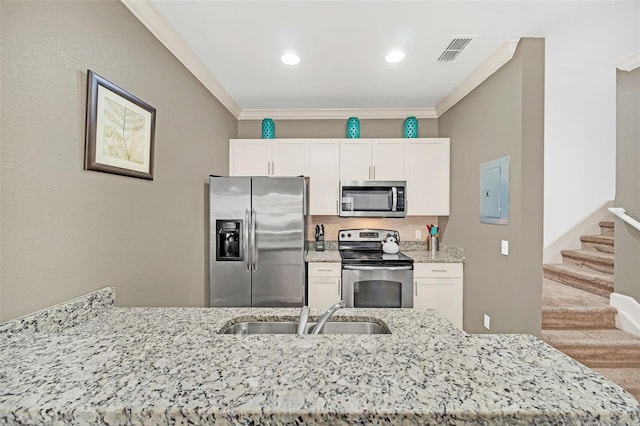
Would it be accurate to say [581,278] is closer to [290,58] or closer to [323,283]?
[323,283]

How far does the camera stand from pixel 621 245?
Result: 2891 millimetres

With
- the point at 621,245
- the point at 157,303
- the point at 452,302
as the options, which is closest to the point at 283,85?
the point at 157,303

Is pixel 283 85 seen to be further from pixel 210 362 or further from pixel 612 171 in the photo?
pixel 612 171

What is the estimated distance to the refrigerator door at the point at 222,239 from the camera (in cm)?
293

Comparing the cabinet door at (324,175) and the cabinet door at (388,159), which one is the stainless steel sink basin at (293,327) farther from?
the cabinet door at (388,159)

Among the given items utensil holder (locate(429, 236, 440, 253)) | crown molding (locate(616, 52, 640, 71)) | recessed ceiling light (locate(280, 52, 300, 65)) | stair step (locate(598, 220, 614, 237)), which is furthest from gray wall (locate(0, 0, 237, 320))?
stair step (locate(598, 220, 614, 237))

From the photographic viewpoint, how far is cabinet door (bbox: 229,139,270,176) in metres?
3.64

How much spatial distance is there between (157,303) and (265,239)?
113 centimetres

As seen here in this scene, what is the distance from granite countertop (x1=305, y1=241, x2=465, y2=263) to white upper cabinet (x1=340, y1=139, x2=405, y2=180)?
2.88 ft

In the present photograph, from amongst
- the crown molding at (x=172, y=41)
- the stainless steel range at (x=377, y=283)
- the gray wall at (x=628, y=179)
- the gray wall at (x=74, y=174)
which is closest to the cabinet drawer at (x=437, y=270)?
the stainless steel range at (x=377, y=283)

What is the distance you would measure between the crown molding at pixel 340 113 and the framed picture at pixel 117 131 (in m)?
1.97

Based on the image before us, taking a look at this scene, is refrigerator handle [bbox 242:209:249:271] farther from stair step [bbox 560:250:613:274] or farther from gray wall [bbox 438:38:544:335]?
stair step [bbox 560:250:613:274]

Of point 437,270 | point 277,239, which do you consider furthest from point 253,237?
point 437,270

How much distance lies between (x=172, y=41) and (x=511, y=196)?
2657 millimetres
